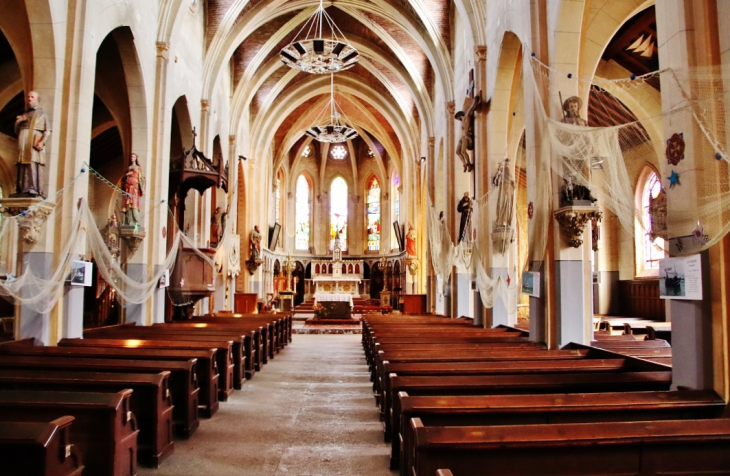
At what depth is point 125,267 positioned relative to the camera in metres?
11.4

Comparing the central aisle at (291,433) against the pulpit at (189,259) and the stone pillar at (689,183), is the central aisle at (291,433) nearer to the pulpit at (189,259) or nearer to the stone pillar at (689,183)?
the stone pillar at (689,183)

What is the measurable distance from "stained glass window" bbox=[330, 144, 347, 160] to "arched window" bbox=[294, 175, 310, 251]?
254 cm

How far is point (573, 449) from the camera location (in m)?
2.88

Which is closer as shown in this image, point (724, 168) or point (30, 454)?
point (30, 454)

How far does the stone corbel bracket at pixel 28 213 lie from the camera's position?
23.6ft

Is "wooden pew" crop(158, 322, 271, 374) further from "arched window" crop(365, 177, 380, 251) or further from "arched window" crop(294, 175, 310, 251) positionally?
"arched window" crop(365, 177, 380, 251)

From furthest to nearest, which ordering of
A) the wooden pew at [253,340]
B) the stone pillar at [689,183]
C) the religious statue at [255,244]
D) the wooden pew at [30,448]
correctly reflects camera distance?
the religious statue at [255,244]
the wooden pew at [253,340]
the stone pillar at [689,183]
the wooden pew at [30,448]

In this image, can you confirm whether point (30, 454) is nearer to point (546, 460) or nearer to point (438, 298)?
point (546, 460)

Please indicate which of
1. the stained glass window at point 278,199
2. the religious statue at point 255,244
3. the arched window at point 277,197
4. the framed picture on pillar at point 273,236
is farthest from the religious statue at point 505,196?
the stained glass window at point 278,199

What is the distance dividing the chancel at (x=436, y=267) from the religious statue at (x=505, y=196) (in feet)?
0.18

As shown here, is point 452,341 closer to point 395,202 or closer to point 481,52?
point 481,52

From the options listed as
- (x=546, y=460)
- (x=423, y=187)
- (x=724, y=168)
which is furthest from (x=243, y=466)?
(x=423, y=187)

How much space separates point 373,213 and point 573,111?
92.7 feet

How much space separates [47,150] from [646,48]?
39.2 feet
